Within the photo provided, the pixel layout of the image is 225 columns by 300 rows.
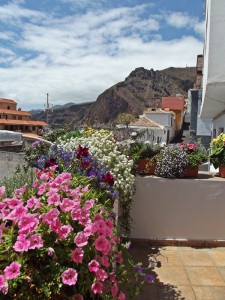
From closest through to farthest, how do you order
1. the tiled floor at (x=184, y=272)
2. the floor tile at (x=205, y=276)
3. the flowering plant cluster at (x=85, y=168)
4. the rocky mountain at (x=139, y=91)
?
the flowering plant cluster at (x=85, y=168) → the tiled floor at (x=184, y=272) → the floor tile at (x=205, y=276) → the rocky mountain at (x=139, y=91)

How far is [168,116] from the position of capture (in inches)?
1292

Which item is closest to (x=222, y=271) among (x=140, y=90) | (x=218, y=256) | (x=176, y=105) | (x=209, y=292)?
(x=218, y=256)

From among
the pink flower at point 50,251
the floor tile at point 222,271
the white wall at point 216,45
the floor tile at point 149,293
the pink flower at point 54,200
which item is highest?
the white wall at point 216,45

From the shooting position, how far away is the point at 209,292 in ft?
12.9

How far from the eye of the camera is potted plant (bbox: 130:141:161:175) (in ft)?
18.0

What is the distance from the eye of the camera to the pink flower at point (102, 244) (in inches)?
71.1

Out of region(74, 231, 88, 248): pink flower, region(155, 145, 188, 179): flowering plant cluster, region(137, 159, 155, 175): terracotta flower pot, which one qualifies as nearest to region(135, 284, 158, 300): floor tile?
region(155, 145, 188, 179): flowering plant cluster

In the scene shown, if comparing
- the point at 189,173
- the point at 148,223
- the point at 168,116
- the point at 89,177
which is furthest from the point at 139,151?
the point at 168,116

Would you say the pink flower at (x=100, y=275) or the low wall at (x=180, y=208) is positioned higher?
the pink flower at (x=100, y=275)

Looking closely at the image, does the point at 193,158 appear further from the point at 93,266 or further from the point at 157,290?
the point at 93,266

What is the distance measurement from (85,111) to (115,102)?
21.4 m

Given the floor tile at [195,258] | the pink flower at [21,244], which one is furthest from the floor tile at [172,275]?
the pink flower at [21,244]

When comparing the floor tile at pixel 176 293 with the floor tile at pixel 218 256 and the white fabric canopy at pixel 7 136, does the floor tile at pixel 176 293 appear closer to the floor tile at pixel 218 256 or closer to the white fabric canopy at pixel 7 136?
the floor tile at pixel 218 256

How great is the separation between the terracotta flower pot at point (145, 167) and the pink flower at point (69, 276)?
3.92 metres
